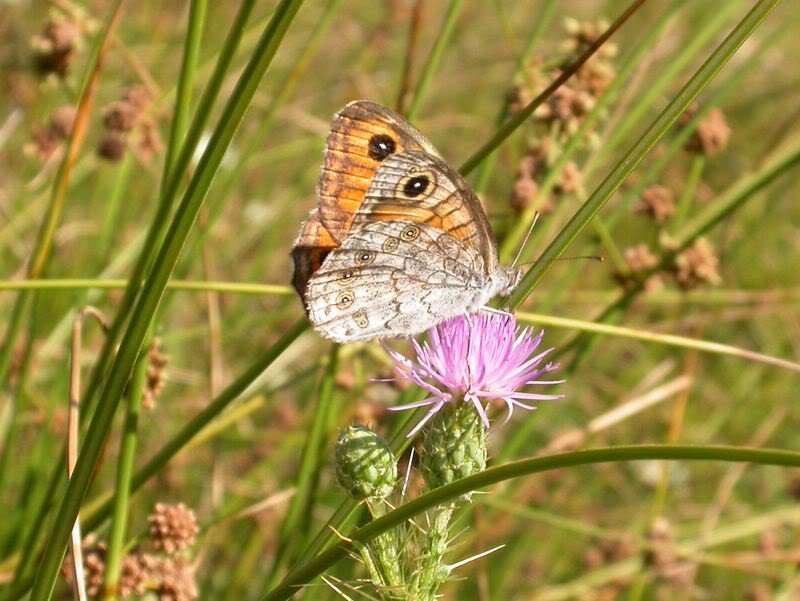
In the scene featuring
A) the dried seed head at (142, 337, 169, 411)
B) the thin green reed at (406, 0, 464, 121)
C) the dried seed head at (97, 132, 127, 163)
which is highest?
the dried seed head at (97, 132, 127, 163)

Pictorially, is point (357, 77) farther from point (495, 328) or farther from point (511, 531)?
point (495, 328)

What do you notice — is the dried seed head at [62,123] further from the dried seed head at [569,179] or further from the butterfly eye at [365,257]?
the dried seed head at [569,179]

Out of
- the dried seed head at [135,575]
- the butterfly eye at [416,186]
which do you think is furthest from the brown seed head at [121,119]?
the dried seed head at [135,575]

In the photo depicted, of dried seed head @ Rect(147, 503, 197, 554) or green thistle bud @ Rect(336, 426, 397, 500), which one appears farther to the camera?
dried seed head @ Rect(147, 503, 197, 554)

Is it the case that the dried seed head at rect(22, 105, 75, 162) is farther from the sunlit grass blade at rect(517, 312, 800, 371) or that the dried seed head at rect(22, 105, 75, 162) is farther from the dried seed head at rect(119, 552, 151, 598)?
the sunlit grass blade at rect(517, 312, 800, 371)

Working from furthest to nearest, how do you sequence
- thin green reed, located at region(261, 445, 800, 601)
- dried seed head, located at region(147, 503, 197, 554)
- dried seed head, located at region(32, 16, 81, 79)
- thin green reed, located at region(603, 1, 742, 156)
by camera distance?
dried seed head, located at region(32, 16, 81, 79)
thin green reed, located at region(603, 1, 742, 156)
dried seed head, located at region(147, 503, 197, 554)
thin green reed, located at region(261, 445, 800, 601)

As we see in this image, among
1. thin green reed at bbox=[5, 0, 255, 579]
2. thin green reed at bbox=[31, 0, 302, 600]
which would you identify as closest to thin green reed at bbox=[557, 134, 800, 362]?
thin green reed at bbox=[5, 0, 255, 579]

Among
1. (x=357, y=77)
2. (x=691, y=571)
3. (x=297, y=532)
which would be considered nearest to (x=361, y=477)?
(x=297, y=532)
